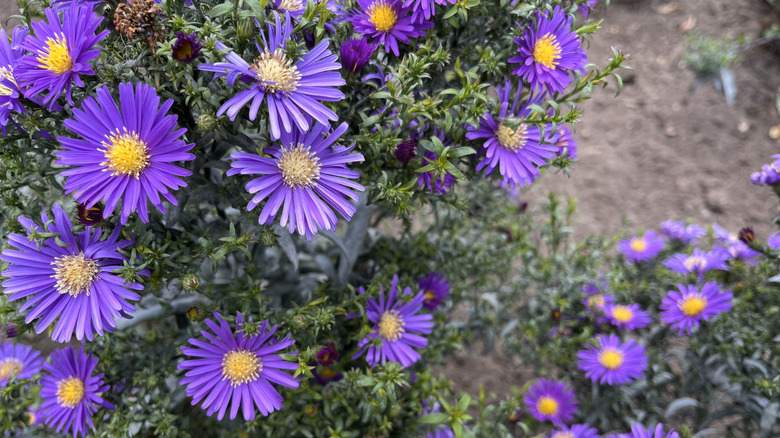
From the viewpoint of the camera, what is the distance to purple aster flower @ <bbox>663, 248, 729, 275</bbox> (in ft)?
6.02

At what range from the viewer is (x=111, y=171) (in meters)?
0.93

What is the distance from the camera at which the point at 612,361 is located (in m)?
1.81

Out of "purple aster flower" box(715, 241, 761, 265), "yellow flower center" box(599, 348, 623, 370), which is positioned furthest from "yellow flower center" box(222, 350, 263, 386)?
"purple aster flower" box(715, 241, 761, 265)

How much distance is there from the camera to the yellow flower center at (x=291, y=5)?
1.11 m

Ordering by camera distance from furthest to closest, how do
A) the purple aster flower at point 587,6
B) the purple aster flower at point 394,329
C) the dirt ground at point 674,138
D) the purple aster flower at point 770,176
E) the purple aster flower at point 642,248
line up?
the dirt ground at point 674,138 < the purple aster flower at point 642,248 < the purple aster flower at point 770,176 < the purple aster flower at point 394,329 < the purple aster flower at point 587,6

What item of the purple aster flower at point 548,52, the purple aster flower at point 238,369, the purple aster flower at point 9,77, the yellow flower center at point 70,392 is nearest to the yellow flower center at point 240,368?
the purple aster flower at point 238,369

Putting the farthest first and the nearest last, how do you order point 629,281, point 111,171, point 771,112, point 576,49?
point 771,112, point 629,281, point 576,49, point 111,171

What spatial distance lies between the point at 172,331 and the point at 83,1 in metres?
0.82

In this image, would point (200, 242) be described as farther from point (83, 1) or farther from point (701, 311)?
point (701, 311)

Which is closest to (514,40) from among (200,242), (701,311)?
(200,242)

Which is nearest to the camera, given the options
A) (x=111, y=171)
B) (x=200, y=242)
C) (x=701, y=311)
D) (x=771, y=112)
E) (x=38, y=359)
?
(x=111, y=171)

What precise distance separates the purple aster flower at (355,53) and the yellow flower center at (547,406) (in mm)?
1345

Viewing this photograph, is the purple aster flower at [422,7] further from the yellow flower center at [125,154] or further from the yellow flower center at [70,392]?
the yellow flower center at [70,392]

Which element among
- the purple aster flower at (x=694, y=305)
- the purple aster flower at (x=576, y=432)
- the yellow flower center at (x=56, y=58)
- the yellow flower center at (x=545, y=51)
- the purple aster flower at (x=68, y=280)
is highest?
the yellow flower center at (x=545, y=51)
